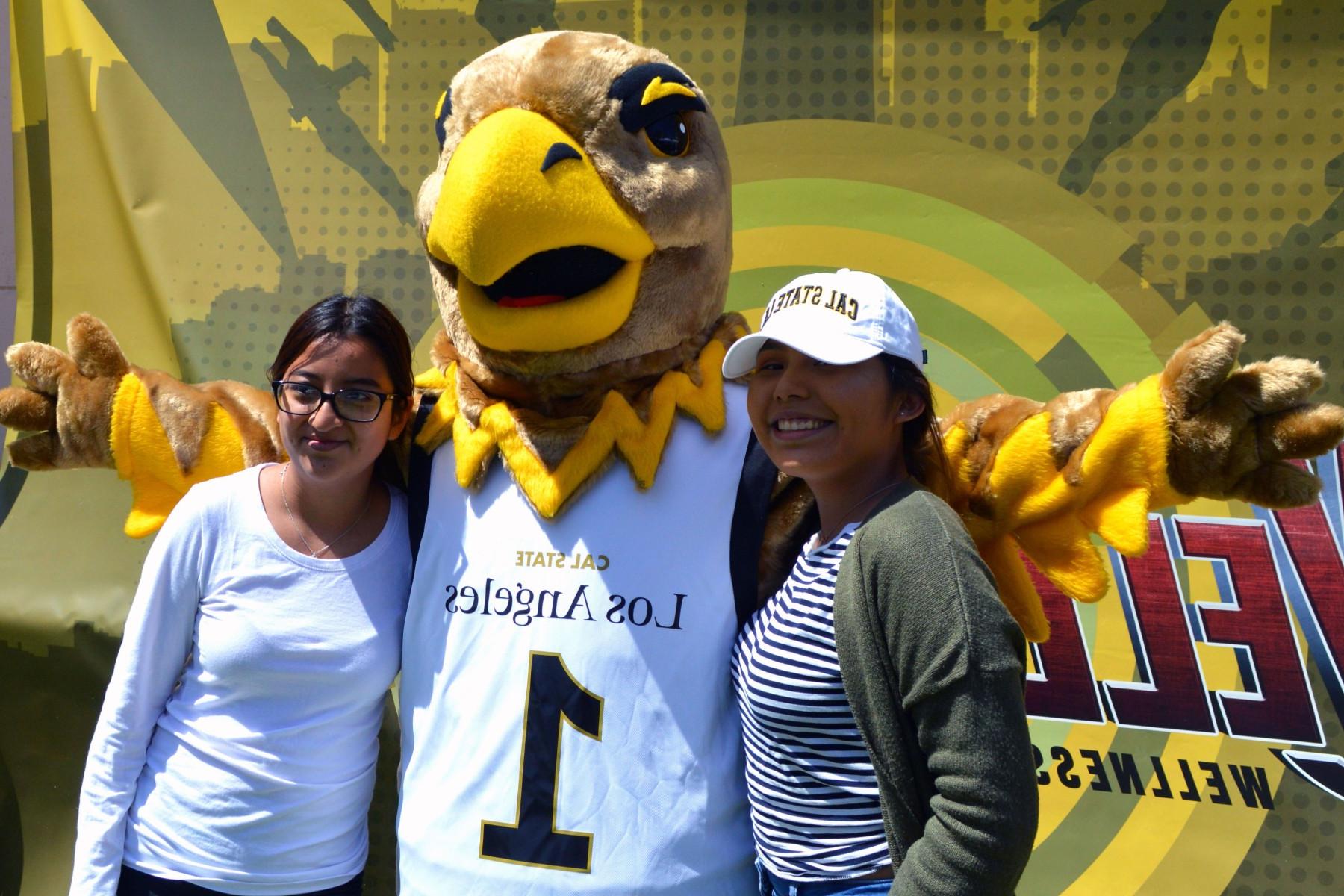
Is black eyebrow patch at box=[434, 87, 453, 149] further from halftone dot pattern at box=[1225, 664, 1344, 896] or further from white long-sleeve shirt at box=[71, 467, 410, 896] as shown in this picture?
halftone dot pattern at box=[1225, 664, 1344, 896]

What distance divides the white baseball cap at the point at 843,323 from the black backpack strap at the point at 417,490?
0.60 m

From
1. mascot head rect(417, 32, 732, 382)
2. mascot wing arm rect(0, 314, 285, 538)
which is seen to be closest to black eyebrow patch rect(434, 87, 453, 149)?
mascot head rect(417, 32, 732, 382)

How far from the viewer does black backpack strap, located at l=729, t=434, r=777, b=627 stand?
4.71 feet

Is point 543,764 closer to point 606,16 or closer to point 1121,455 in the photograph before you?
point 1121,455

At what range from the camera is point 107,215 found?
8.40ft

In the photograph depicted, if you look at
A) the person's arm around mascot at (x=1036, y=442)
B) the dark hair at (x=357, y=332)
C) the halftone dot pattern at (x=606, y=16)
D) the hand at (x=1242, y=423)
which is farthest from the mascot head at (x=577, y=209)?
the halftone dot pattern at (x=606, y=16)

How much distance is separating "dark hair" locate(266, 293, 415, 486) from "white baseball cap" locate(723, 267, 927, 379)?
556mm

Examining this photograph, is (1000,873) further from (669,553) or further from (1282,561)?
(1282,561)

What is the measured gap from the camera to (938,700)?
3.17 ft

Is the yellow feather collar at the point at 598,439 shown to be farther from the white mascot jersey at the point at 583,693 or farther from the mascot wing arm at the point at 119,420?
the mascot wing arm at the point at 119,420

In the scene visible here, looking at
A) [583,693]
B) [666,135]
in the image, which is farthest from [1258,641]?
[666,135]

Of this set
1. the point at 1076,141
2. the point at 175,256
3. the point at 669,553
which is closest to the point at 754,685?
the point at 669,553

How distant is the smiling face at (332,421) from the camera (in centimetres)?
144

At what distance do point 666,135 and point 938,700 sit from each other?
3.01ft
